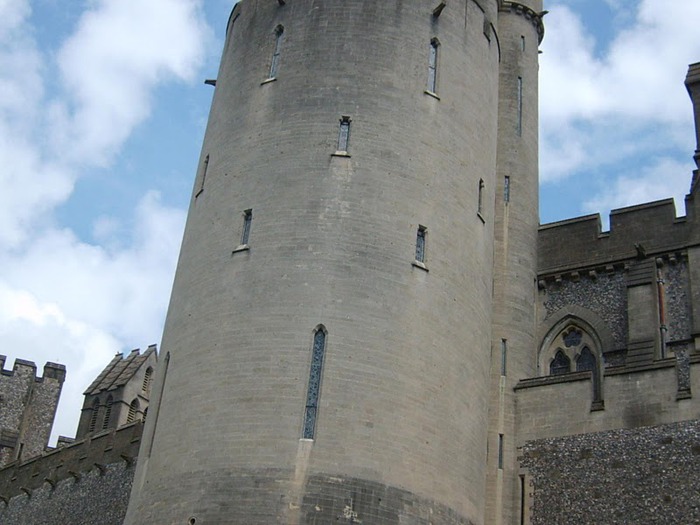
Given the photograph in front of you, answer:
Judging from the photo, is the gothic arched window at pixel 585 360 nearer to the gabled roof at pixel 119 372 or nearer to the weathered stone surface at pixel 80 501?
the weathered stone surface at pixel 80 501

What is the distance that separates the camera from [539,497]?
21.8 meters

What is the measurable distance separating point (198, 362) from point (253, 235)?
2.80 m

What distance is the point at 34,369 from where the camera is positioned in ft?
144

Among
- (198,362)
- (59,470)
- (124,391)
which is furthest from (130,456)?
(124,391)

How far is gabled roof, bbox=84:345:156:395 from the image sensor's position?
1897 inches

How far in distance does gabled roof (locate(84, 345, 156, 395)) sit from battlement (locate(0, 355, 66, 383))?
3.43 metres

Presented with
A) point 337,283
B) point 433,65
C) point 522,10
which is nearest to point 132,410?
point 522,10

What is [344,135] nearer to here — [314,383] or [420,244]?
[420,244]

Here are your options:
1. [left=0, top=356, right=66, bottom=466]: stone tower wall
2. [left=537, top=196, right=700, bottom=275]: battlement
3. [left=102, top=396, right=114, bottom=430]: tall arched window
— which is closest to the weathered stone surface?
[left=0, top=356, right=66, bottom=466]: stone tower wall

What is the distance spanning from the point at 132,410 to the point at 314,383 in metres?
28.9

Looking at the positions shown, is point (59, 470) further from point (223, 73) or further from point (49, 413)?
point (223, 73)

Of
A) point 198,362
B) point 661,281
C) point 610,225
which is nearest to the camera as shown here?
point 198,362

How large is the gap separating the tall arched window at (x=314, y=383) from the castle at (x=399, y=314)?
0.12ft

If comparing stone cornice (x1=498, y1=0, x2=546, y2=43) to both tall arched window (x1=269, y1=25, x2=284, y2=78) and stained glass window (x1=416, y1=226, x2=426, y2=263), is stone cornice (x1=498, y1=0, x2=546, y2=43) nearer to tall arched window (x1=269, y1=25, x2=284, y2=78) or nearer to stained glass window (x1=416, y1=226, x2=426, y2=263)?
tall arched window (x1=269, y1=25, x2=284, y2=78)
